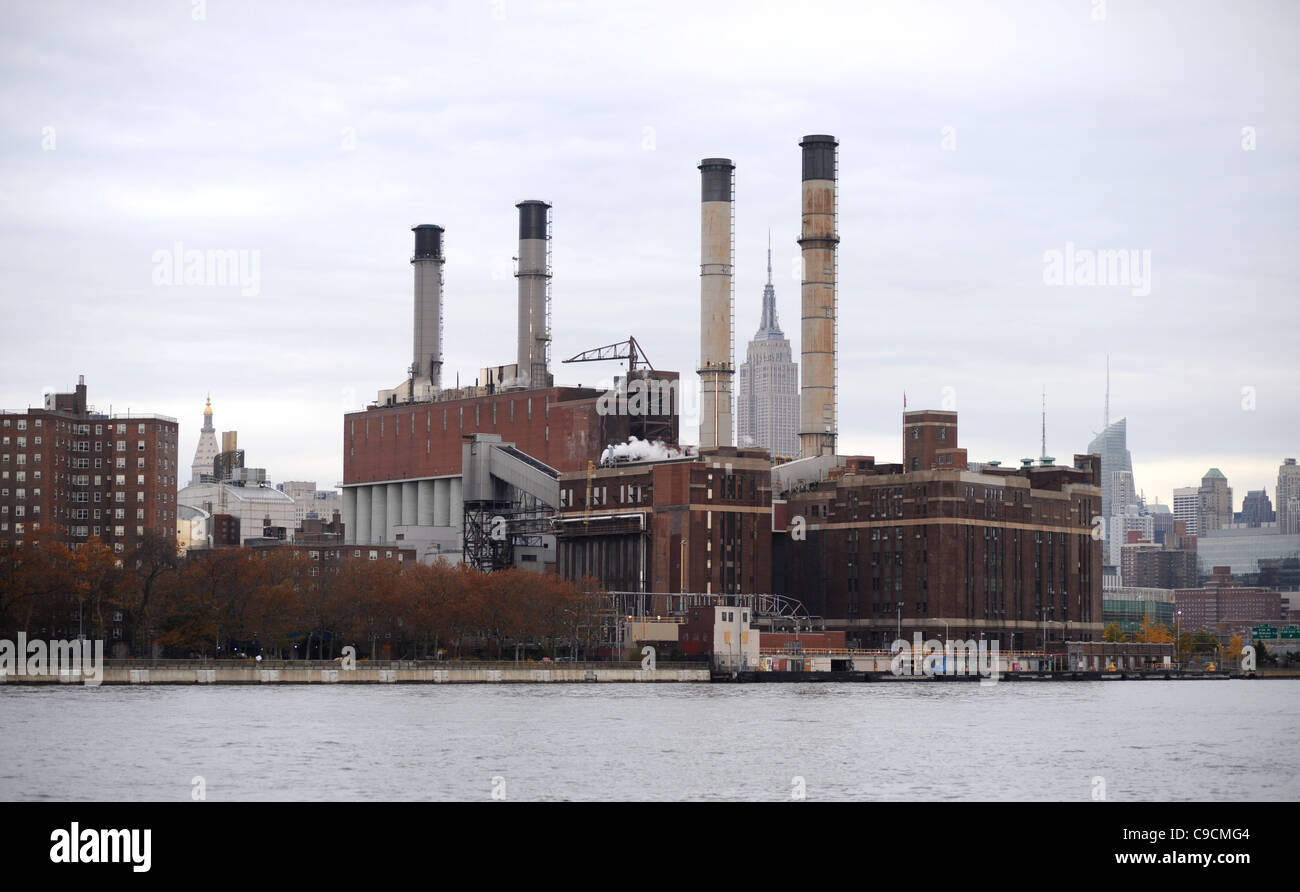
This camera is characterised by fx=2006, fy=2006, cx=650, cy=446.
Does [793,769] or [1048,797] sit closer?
[1048,797]

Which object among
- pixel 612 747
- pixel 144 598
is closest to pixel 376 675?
pixel 144 598

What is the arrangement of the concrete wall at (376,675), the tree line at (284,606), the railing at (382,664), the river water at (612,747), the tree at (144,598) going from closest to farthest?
1. the river water at (612,747)
2. the concrete wall at (376,675)
3. the railing at (382,664)
4. the tree line at (284,606)
5. the tree at (144,598)

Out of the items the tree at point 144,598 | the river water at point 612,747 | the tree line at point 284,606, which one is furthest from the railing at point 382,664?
→ the river water at point 612,747

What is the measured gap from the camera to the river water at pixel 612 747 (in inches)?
2990

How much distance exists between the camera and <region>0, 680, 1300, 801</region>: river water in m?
75.9

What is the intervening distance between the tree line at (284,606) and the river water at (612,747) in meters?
18.4

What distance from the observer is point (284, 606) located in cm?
17175

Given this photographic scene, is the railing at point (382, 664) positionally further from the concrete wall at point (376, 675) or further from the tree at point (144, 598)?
the tree at point (144, 598)

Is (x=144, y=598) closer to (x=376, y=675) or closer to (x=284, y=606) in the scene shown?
(x=284, y=606)
